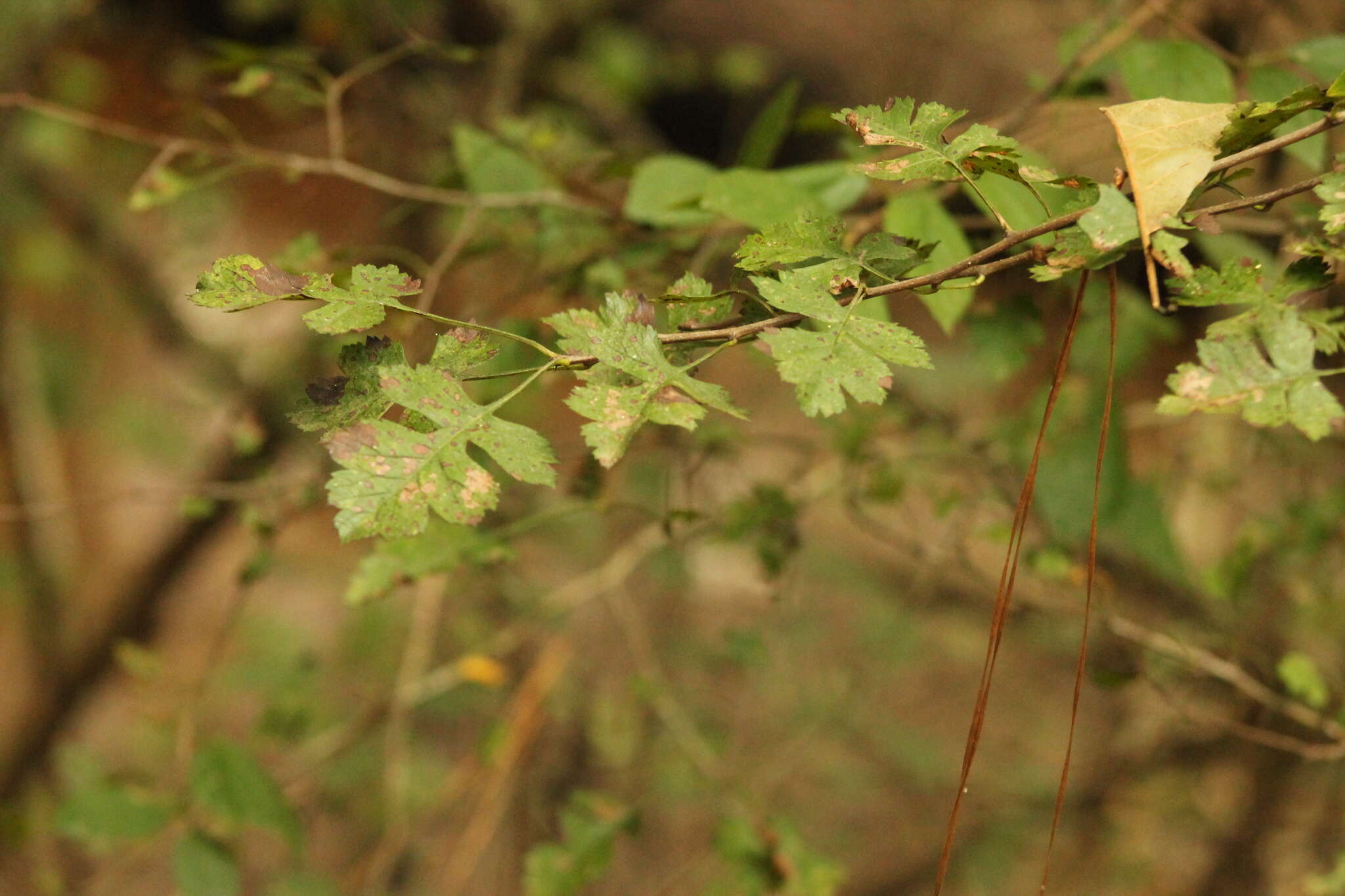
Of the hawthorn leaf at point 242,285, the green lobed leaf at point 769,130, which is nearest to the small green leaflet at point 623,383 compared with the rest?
the hawthorn leaf at point 242,285

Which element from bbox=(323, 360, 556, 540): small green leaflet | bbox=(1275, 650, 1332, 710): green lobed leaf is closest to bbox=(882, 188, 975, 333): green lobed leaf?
bbox=(323, 360, 556, 540): small green leaflet

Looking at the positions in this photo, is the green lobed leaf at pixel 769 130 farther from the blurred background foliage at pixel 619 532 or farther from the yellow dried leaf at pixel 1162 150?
the yellow dried leaf at pixel 1162 150

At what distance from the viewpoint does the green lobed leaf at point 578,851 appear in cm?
111

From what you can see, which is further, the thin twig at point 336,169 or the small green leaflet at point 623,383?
the thin twig at point 336,169

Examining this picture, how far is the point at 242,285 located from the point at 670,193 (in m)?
0.48

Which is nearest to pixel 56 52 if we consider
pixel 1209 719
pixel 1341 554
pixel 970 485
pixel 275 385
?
pixel 275 385

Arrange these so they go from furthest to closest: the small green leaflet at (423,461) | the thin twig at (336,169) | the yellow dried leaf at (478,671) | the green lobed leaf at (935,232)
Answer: the yellow dried leaf at (478,671)
the thin twig at (336,169)
the green lobed leaf at (935,232)
the small green leaflet at (423,461)

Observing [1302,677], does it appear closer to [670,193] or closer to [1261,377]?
[1261,377]

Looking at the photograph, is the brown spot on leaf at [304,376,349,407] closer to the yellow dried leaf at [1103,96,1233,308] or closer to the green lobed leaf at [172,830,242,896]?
the yellow dried leaf at [1103,96,1233,308]

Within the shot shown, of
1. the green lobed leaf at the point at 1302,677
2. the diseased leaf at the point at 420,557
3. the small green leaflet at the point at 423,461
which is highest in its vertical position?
the small green leaflet at the point at 423,461

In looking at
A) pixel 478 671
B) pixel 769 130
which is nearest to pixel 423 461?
pixel 769 130

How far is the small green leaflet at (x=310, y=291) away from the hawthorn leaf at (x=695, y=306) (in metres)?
0.14

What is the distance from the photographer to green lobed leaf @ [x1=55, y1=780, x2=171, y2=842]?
112 cm

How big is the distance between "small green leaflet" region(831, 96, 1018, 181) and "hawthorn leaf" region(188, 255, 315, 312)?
0.30m
